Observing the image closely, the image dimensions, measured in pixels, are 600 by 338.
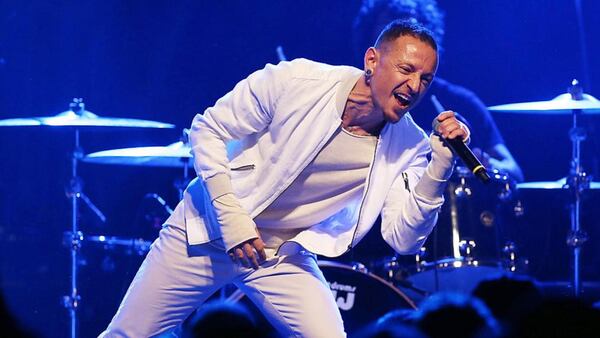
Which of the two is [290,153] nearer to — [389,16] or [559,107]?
[559,107]

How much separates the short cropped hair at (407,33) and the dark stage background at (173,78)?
3.79 metres

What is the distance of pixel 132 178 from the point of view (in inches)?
300

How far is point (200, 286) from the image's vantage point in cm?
377

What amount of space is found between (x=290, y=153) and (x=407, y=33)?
0.62 m

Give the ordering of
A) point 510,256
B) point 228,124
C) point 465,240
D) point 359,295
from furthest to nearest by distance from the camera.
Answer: point 510,256 < point 465,240 < point 359,295 < point 228,124

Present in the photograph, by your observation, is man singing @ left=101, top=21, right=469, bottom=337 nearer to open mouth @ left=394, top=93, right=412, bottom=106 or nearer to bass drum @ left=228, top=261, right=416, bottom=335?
open mouth @ left=394, top=93, right=412, bottom=106

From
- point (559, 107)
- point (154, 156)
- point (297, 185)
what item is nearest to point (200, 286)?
point (297, 185)

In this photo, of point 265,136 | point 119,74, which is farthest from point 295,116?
point 119,74

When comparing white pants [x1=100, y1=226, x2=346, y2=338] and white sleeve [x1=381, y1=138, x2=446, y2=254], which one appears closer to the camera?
white sleeve [x1=381, y1=138, x2=446, y2=254]

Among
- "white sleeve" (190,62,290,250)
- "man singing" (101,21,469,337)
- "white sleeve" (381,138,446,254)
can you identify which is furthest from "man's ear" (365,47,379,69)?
"white sleeve" (381,138,446,254)

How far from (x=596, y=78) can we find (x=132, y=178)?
3.63 meters

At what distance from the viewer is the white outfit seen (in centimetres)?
360

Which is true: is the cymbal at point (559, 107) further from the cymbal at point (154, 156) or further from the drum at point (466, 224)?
the cymbal at point (154, 156)

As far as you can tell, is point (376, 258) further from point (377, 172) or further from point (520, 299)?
point (520, 299)
